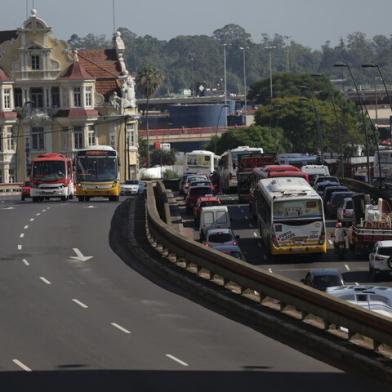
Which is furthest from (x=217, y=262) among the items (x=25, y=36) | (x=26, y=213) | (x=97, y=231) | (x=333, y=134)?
(x=333, y=134)

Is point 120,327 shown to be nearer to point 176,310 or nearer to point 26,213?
point 176,310

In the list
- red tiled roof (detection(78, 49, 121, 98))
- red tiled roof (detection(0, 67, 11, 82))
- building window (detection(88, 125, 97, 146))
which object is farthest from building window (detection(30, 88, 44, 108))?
red tiled roof (detection(78, 49, 121, 98))

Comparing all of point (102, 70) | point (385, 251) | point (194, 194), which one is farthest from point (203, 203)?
point (102, 70)

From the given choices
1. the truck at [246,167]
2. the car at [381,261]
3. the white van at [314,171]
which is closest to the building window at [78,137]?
the white van at [314,171]

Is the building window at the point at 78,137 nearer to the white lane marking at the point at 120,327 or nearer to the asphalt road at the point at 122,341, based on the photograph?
the asphalt road at the point at 122,341

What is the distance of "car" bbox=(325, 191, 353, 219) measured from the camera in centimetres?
6788

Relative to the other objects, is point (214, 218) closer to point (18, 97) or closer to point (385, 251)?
point (385, 251)

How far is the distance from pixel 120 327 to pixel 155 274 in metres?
8.04

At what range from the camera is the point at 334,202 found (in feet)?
225

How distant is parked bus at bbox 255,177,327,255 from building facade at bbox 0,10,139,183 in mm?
90925

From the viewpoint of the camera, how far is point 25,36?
13938 cm

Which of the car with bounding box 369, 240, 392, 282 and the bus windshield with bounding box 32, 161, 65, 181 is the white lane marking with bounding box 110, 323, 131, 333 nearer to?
the car with bounding box 369, 240, 392, 282

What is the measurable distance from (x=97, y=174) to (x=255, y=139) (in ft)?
338

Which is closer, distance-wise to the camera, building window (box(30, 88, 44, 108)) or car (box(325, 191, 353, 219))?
car (box(325, 191, 353, 219))
